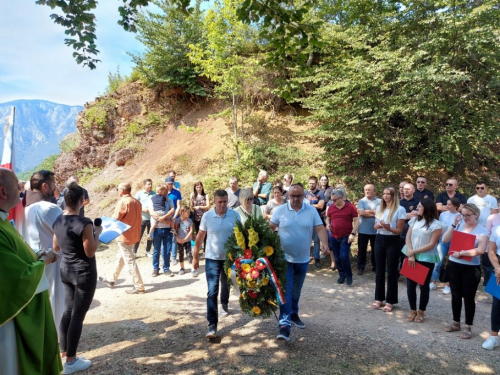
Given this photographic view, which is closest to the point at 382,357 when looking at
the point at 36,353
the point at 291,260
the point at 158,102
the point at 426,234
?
the point at 291,260

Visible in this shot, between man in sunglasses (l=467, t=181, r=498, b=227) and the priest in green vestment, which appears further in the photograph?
man in sunglasses (l=467, t=181, r=498, b=227)

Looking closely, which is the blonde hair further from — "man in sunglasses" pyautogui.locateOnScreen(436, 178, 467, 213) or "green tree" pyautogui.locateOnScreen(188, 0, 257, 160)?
"green tree" pyautogui.locateOnScreen(188, 0, 257, 160)

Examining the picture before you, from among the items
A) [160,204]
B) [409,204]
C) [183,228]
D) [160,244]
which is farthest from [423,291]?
[160,204]

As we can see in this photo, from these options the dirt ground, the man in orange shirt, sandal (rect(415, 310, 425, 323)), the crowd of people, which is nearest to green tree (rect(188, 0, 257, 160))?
the crowd of people

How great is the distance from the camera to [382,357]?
395cm

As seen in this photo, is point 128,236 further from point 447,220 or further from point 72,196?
point 447,220

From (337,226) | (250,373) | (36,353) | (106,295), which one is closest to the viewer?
(36,353)

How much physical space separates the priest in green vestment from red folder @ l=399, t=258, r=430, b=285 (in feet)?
15.5

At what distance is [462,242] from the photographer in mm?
4535

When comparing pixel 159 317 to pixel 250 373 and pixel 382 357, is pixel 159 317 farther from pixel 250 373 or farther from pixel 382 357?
pixel 382 357

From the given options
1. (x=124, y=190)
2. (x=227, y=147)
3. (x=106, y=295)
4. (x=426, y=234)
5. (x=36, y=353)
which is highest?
(x=227, y=147)

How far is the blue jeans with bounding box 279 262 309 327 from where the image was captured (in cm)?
425

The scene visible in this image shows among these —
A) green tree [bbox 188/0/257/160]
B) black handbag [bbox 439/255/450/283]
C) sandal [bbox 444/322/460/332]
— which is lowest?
sandal [bbox 444/322/460/332]

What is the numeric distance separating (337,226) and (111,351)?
4.81m
